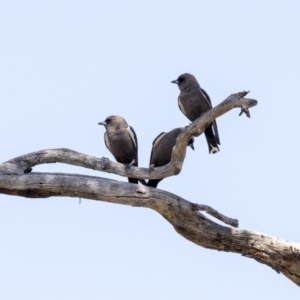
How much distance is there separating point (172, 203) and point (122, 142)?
230 cm

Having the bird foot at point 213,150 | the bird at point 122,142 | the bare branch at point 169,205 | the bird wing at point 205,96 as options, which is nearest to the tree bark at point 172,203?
the bare branch at point 169,205

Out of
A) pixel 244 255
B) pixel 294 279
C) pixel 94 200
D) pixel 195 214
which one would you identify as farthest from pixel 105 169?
pixel 294 279

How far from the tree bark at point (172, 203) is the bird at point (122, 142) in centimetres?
192

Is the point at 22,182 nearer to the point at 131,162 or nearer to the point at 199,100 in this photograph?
the point at 131,162

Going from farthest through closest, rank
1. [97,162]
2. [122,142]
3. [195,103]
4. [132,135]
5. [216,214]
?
[195,103] < [132,135] < [122,142] < [97,162] < [216,214]

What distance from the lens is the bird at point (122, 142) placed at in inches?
409

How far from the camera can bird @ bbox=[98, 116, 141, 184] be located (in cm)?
1040

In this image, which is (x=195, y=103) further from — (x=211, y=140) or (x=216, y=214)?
(x=216, y=214)

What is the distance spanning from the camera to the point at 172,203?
325 inches

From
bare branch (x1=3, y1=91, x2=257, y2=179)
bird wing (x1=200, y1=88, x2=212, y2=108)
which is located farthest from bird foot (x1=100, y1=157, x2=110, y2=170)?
bird wing (x1=200, y1=88, x2=212, y2=108)

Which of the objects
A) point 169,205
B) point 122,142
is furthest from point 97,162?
point 122,142

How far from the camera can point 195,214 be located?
8320 millimetres

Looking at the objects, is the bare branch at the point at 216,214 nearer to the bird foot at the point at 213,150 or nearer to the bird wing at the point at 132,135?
the bird foot at the point at 213,150

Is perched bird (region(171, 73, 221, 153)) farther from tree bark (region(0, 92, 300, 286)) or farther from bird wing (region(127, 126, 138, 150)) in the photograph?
tree bark (region(0, 92, 300, 286))
